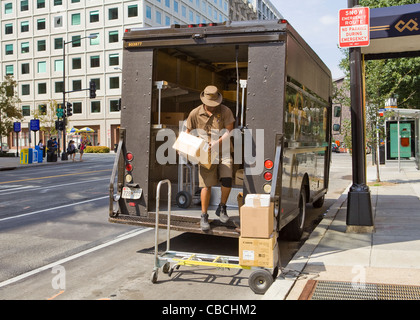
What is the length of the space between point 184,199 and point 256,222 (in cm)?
249

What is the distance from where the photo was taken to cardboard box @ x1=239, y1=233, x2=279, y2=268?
5.09m

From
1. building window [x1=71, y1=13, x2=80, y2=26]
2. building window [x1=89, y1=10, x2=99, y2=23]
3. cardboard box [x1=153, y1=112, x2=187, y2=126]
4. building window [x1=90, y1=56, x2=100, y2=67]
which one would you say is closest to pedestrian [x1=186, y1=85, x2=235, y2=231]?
cardboard box [x1=153, y1=112, x2=187, y2=126]

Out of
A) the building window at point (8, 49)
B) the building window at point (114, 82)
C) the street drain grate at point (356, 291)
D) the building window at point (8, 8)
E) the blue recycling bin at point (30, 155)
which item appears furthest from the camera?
the building window at point (8, 49)

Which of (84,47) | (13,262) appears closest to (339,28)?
(13,262)

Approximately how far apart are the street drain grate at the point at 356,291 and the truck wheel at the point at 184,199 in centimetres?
273

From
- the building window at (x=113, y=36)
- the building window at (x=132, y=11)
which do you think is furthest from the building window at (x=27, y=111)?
the building window at (x=132, y=11)

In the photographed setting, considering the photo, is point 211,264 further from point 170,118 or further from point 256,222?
point 170,118

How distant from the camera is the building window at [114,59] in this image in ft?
195

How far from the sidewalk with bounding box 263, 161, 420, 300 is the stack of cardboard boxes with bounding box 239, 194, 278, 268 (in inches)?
12.5

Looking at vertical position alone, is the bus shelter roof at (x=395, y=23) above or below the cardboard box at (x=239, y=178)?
above

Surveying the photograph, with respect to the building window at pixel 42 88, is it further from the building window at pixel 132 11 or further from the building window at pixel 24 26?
the building window at pixel 132 11

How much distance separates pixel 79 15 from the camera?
6194cm

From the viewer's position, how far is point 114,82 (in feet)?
196

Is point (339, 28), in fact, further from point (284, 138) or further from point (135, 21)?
point (135, 21)
